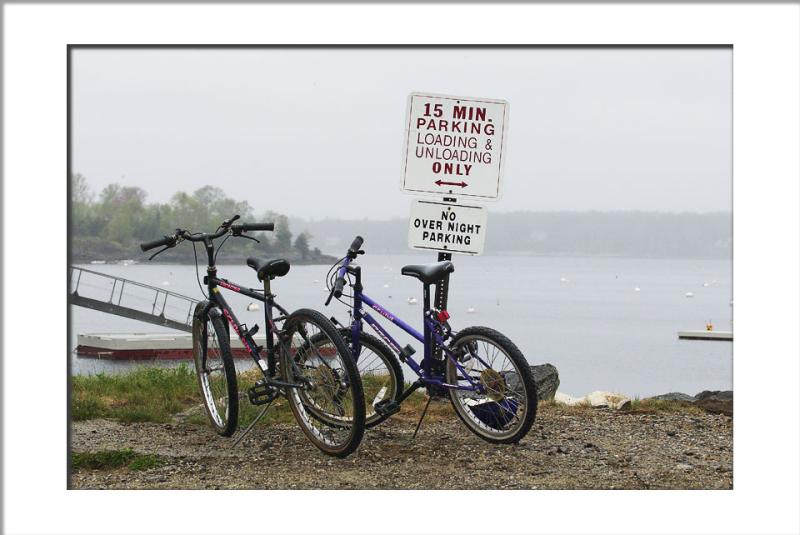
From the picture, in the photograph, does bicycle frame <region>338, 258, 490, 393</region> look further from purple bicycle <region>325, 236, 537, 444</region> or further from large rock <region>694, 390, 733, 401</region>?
large rock <region>694, 390, 733, 401</region>

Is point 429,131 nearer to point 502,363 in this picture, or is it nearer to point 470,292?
point 502,363

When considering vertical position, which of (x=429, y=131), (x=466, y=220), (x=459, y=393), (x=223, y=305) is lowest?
(x=459, y=393)

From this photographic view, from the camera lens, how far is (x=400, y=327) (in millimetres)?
5344

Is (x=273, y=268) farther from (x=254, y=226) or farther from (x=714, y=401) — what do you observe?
(x=714, y=401)

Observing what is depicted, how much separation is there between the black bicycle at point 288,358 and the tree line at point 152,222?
112cm

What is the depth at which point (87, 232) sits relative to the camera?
8.27 meters

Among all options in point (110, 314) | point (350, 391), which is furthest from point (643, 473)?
point (110, 314)

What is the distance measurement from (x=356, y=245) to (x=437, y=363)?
0.72 m

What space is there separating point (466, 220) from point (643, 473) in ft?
5.17

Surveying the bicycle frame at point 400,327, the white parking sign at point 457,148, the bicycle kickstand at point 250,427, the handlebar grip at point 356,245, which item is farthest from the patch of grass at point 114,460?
the white parking sign at point 457,148

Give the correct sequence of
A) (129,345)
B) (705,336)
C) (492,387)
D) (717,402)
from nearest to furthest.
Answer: (492,387)
(717,402)
(129,345)
(705,336)

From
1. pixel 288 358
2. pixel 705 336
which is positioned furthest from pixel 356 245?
pixel 705 336

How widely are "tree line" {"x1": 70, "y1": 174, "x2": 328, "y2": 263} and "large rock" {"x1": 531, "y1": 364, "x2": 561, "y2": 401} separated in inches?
64.7
